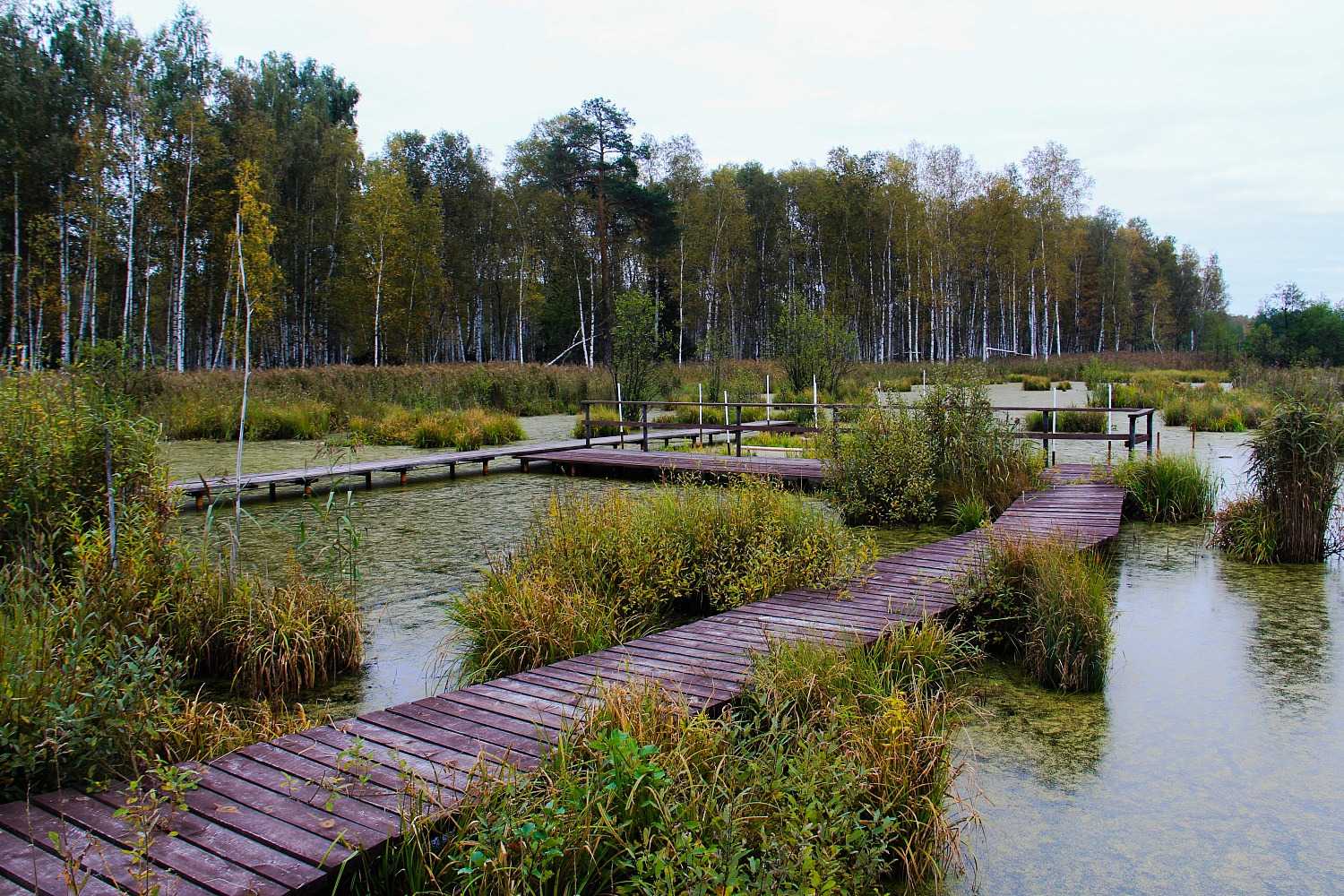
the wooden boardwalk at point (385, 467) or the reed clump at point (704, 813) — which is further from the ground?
the wooden boardwalk at point (385, 467)

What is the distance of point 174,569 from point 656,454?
814 cm

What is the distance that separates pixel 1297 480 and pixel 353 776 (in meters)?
6.67

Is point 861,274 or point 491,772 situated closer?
point 491,772

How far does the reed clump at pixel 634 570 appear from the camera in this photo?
14.7 ft

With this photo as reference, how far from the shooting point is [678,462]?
1103cm

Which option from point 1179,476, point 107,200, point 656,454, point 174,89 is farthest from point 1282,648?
point 174,89

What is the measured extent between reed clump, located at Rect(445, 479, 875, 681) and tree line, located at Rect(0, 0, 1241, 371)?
17170 millimetres

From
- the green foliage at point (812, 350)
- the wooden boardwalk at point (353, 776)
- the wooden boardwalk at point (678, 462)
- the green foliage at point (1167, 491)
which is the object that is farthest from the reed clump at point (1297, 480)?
the green foliage at point (812, 350)

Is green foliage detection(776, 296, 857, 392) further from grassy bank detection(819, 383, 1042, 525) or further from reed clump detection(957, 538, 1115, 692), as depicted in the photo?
reed clump detection(957, 538, 1115, 692)

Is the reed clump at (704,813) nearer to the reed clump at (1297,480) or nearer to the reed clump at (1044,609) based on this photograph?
the reed clump at (1044,609)

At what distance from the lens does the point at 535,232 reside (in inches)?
1428

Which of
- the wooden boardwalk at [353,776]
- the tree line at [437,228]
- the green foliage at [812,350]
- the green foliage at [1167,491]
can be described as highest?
the tree line at [437,228]

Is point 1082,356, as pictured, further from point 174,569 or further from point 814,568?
point 174,569

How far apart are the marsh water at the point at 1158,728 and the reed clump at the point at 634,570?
0.41m
